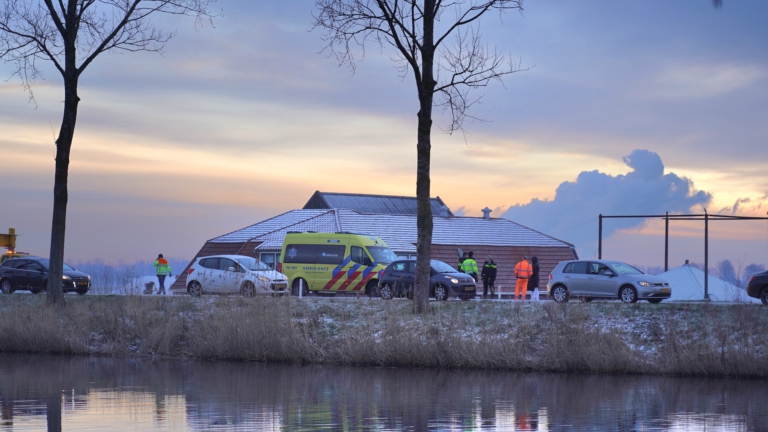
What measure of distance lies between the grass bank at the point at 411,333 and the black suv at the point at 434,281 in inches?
254

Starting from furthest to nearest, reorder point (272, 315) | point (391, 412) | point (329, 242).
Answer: point (329, 242) → point (272, 315) → point (391, 412)

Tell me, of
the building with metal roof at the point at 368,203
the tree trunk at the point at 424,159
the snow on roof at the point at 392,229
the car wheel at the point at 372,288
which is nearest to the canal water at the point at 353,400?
the tree trunk at the point at 424,159

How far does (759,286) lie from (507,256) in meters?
30.6

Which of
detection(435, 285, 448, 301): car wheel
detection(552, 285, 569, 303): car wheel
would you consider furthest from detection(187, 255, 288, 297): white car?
detection(552, 285, 569, 303): car wheel

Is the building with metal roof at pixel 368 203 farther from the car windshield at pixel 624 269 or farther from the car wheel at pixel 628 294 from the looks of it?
the car wheel at pixel 628 294

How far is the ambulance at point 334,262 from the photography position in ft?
108

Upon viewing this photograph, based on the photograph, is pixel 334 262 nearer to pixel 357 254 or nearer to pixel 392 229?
pixel 357 254

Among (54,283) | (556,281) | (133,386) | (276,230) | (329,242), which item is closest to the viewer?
(133,386)

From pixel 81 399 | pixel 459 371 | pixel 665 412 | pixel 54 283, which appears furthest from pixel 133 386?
pixel 54 283

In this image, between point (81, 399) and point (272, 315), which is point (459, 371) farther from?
point (81, 399)

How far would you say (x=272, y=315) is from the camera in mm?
20250

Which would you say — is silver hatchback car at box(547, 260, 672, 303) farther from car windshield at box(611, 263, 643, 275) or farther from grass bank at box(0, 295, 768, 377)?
grass bank at box(0, 295, 768, 377)

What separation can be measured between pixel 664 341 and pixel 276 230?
37249 millimetres

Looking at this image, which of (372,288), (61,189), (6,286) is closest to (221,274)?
(372,288)
